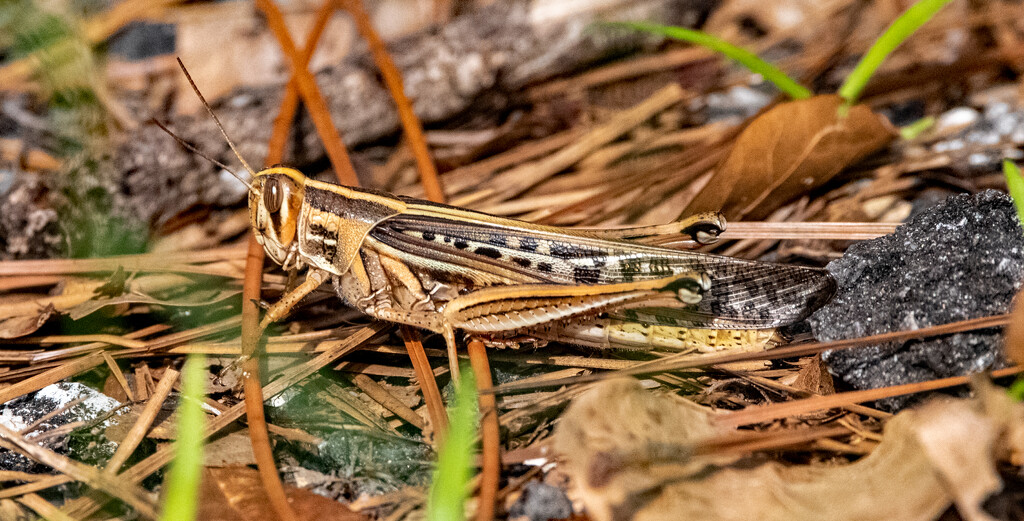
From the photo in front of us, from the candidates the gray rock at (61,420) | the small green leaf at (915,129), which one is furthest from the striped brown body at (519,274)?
the small green leaf at (915,129)

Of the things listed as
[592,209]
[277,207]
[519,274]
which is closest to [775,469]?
[519,274]

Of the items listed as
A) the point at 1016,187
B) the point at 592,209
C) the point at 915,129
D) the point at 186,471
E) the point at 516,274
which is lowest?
the point at 186,471

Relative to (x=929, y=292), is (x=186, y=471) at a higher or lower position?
lower

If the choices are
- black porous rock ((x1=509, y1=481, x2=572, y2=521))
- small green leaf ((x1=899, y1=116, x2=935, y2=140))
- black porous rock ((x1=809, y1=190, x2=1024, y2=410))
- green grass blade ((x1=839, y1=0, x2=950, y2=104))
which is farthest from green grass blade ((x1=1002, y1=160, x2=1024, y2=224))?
black porous rock ((x1=509, y1=481, x2=572, y2=521))

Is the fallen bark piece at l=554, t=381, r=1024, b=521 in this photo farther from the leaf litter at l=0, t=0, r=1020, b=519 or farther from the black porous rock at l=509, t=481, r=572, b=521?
the black porous rock at l=509, t=481, r=572, b=521

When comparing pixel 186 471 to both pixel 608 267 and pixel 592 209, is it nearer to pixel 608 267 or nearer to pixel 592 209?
pixel 608 267

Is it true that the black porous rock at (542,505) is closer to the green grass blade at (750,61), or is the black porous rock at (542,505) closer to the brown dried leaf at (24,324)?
the brown dried leaf at (24,324)
